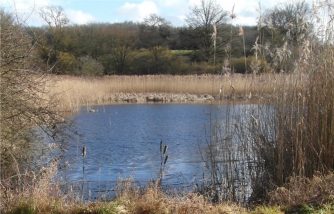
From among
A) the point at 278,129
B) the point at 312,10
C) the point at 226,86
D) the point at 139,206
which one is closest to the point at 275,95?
the point at 278,129

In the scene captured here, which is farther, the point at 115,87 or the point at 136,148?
the point at 115,87

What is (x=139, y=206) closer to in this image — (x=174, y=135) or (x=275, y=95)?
(x=275, y=95)

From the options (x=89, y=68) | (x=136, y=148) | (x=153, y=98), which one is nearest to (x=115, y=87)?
(x=153, y=98)

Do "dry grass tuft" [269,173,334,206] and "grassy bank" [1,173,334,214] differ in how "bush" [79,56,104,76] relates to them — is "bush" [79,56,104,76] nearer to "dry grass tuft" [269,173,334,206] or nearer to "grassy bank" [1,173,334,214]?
"dry grass tuft" [269,173,334,206]

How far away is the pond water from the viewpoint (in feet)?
26.9

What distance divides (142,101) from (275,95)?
2145 cm

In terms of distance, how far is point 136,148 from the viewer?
1234 cm

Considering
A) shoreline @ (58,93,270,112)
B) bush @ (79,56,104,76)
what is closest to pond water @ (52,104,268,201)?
shoreline @ (58,93,270,112)

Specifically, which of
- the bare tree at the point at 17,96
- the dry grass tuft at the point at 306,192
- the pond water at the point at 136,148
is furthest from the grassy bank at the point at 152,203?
the bare tree at the point at 17,96

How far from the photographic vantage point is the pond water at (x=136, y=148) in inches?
323

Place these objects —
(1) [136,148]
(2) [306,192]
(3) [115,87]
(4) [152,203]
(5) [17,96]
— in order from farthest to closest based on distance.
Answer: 1. (3) [115,87]
2. (1) [136,148]
3. (5) [17,96]
4. (2) [306,192]
5. (4) [152,203]

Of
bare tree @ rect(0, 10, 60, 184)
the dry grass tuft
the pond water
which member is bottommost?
the pond water

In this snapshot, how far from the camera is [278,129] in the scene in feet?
22.2

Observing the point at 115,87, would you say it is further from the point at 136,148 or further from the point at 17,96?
the point at 17,96
